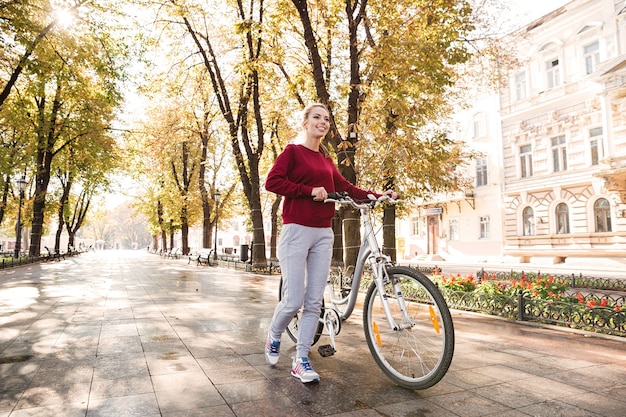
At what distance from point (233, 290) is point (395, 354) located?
7461 millimetres

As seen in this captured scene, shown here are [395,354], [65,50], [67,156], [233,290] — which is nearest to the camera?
[395,354]

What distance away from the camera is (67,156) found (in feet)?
84.6

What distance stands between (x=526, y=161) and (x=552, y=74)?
16.6 ft

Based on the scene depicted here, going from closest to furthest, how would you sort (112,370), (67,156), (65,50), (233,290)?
(112,370), (233,290), (65,50), (67,156)

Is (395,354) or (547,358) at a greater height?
(395,354)

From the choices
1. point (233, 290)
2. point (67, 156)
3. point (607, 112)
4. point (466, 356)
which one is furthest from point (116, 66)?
point (607, 112)

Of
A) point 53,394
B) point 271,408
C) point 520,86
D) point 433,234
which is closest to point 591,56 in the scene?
point 520,86

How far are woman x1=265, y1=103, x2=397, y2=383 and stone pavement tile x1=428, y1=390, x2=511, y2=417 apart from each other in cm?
92

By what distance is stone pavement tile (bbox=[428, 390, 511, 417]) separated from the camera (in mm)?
2740

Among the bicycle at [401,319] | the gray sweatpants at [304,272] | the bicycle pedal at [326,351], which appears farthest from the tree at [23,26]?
the bicycle pedal at [326,351]

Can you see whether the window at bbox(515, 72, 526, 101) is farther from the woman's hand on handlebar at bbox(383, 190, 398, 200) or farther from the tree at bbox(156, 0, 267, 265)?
the woman's hand on handlebar at bbox(383, 190, 398, 200)

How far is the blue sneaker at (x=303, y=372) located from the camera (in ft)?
10.6

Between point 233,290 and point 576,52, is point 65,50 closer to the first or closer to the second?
point 233,290

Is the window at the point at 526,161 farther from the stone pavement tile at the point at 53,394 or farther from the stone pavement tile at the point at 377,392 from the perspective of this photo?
the stone pavement tile at the point at 53,394
